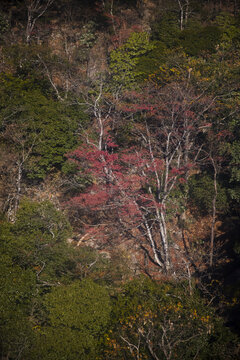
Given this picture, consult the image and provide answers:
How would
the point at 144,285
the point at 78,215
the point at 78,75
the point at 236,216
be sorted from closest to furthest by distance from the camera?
the point at 144,285 → the point at 236,216 → the point at 78,215 → the point at 78,75

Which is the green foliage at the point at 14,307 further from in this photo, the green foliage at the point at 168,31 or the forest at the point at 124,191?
the green foliage at the point at 168,31

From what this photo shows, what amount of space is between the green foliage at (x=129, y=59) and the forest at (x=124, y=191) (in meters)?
0.17

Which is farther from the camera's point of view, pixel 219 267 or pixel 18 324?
pixel 219 267

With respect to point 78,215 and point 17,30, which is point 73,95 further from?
point 17,30

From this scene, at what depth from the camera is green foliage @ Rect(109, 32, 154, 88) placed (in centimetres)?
2719

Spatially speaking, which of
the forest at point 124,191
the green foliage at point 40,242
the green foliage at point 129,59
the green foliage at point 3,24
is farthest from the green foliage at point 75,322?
the green foliage at point 3,24

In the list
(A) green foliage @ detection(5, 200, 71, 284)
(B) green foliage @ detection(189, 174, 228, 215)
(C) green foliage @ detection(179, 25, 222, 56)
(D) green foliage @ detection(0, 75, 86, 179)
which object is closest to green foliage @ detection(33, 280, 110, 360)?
(A) green foliage @ detection(5, 200, 71, 284)

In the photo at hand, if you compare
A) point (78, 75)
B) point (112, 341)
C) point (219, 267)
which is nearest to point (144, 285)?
point (112, 341)

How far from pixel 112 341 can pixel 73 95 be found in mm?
21002

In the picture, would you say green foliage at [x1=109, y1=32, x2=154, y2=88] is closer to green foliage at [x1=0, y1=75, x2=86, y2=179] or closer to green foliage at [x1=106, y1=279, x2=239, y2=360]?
green foliage at [x1=0, y1=75, x2=86, y2=179]

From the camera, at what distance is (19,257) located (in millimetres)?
16000

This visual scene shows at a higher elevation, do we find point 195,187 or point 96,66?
point 96,66

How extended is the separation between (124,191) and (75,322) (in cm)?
981

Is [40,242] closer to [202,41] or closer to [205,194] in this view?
[205,194]
